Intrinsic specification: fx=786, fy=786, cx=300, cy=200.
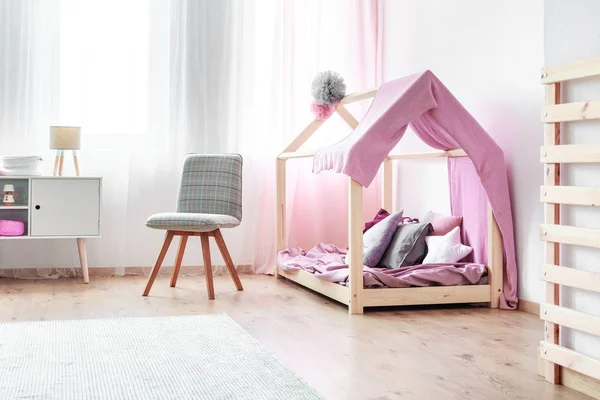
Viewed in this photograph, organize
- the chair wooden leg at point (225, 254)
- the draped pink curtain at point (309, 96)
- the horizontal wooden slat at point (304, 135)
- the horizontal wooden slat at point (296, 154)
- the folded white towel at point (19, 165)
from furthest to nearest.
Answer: the draped pink curtain at point (309, 96) < the horizontal wooden slat at point (304, 135) < the folded white towel at point (19, 165) < the horizontal wooden slat at point (296, 154) < the chair wooden leg at point (225, 254)

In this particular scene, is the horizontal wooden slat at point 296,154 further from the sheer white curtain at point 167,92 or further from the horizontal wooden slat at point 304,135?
the sheer white curtain at point 167,92

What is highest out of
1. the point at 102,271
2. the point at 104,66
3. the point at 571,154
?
the point at 104,66

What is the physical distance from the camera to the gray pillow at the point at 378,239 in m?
4.27

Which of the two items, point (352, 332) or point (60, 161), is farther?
point (60, 161)

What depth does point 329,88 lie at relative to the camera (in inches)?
182

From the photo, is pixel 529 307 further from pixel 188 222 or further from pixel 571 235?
pixel 188 222

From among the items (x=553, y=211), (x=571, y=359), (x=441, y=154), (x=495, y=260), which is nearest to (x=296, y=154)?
(x=441, y=154)

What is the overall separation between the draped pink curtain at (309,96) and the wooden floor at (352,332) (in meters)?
0.64

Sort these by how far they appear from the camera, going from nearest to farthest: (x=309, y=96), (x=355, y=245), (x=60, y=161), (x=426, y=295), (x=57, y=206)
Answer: (x=355, y=245), (x=426, y=295), (x=57, y=206), (x=60, y=161), (x=309, y=96)

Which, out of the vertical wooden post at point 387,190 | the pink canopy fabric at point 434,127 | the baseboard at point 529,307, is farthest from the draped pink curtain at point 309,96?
the baseboard at point 529,307

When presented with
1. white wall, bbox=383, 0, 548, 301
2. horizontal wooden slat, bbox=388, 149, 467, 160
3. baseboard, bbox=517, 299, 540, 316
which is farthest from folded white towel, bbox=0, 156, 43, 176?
baseboard, bbox=517, 299, 540, 316

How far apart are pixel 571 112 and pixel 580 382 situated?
2.66ft

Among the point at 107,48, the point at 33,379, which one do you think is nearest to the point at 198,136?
the point at 107,48

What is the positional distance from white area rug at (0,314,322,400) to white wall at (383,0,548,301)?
155cm
